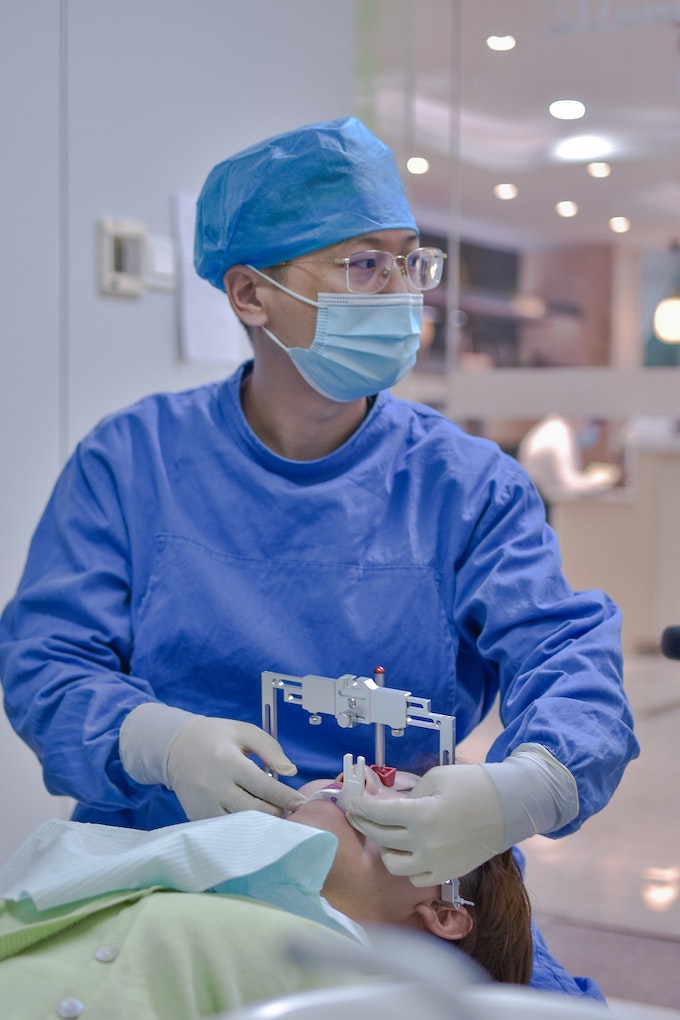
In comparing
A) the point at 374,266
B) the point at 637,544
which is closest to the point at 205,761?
the point at 374,266

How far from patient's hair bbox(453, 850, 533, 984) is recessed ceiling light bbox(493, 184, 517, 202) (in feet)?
6.76

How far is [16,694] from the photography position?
1519 mm

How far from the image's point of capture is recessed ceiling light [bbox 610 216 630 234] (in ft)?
9.42

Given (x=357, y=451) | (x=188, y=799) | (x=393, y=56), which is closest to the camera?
(x=188, y=799)

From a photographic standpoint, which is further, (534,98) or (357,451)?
(534,98)

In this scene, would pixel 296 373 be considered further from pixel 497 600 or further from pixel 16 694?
Answer: pixel 16 694

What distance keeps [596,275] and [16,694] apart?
202cm

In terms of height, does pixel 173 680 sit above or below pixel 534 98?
below

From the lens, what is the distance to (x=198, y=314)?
Result: 2.43m

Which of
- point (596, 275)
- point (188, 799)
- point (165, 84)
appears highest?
point (165, 84)

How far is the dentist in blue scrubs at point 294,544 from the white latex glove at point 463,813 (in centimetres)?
15

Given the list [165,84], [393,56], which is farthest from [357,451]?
[393,56]

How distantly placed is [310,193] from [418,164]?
1.64 meters

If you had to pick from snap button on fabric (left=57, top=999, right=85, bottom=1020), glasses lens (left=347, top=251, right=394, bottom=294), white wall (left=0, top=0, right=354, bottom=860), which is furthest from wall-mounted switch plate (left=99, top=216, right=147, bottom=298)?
snap button on fabric (left=57, top=999, right=85, bottom=1020)
